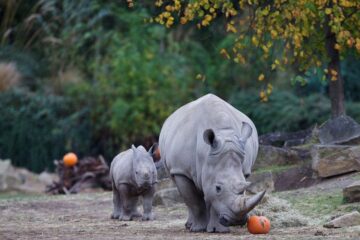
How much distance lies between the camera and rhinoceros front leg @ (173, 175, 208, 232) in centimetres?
1105

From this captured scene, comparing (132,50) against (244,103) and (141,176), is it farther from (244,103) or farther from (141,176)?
(141,176)

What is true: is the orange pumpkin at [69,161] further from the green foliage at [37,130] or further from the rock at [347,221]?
the rock at [347,221]

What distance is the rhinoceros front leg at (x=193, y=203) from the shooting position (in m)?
11.0

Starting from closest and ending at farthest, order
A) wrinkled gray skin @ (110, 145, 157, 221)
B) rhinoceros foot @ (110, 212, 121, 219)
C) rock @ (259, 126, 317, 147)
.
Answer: wrinkled gray skin @ (110, 145, 157, 221)
rhinoceros foot @ (110, 212, 121, 219)
rock @ (259, 126, 317, 147)

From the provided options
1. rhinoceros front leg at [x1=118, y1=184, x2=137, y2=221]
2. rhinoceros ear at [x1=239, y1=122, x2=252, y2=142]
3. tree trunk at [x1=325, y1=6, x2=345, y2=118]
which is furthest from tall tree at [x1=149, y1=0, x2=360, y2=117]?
rhinoceros ear at [x1=239, y1=122, x2=252, y2=142]

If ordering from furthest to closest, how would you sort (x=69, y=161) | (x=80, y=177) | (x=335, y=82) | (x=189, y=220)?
(x=80, y=177), (x=69, y=161), (x=335, y=82), (x=189, y=220)

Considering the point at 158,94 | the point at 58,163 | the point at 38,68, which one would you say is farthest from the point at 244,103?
the point at 38,68

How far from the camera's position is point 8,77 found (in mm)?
25828

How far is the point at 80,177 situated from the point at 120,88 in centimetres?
391

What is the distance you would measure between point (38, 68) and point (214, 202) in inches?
700

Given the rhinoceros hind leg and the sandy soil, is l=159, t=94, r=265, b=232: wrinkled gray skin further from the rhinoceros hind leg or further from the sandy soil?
the sandy soil

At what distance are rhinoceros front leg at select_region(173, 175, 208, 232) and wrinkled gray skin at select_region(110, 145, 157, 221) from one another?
79.2 inches

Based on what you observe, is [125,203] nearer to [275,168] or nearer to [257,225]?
[275,168]

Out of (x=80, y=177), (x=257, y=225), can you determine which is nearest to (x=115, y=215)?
(x=257, y=225)
